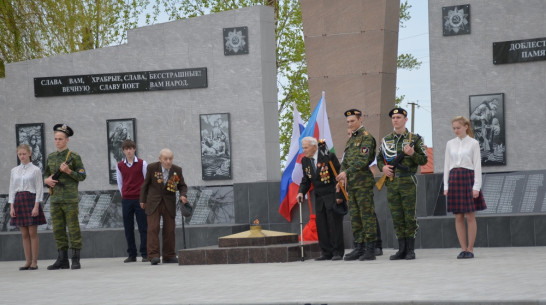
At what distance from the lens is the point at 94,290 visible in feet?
32.6

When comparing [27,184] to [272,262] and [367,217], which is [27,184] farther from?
[367,217]

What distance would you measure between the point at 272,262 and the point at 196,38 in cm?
632

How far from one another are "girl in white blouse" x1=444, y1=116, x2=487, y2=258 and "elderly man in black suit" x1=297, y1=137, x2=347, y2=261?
1.62 meters

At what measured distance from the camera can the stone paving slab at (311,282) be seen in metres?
7.90

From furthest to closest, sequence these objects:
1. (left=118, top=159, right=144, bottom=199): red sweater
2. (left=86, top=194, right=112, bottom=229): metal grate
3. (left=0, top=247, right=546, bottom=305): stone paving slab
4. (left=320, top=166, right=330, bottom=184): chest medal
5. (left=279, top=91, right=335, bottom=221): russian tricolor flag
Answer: (left=86, top=194, right=112, bottom=229): metal grate < (left=279, top=91, right=335, bottom=221): russian tricolor flag < (left=118, top=159, right=144, bottom=199): red sweater < (left=320, top=166, right=330, bottom=184): chest medal < (left=0, top=247, right=546, bottom=305): stone paving slab

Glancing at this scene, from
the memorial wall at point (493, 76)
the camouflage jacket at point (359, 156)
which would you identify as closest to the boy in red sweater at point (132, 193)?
the camouflage jacket at point (359, 156)

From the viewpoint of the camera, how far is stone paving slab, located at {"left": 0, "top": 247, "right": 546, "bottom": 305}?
25.9 ft

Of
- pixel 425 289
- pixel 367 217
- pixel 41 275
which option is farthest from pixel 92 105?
pixel 425 289

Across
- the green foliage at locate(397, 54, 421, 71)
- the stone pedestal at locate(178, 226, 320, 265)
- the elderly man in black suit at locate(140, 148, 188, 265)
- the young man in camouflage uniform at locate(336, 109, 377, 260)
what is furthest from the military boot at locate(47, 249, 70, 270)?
the green foliage at locate(397, 54, 421, 71)

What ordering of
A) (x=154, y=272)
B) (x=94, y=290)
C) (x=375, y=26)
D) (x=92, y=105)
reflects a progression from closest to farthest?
1. (x=94, y=290)
2. (x=154, y=272)
3. (x=375, y=26)
4. (x=92, y=105)

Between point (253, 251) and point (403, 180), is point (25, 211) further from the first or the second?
point (403, 180)

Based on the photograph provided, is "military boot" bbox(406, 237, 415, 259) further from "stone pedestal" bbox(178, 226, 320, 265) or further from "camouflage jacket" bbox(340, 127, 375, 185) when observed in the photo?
"stone pedestal" bbox(178, 226, 320, 265)

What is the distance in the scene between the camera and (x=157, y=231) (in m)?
14.0

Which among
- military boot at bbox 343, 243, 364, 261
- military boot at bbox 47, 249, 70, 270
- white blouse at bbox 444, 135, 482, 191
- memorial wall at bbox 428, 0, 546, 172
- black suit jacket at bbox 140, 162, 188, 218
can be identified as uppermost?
memorial wall at bbox 428, 0, 546, 172
